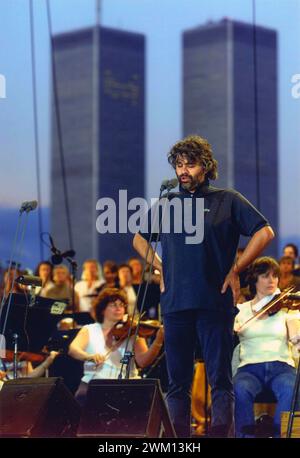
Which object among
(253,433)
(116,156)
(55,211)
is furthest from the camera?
(116,156)

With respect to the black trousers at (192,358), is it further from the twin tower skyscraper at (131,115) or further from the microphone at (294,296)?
the twin tower skyscraper at (131,115)

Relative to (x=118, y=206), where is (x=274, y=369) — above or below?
below

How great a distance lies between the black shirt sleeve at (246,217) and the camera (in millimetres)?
5352

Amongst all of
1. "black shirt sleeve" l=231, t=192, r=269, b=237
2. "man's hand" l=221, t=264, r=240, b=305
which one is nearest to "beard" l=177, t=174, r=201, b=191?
"black shirt sleeve" l=231, t=192, r=269, b=237

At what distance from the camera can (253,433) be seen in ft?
19.9

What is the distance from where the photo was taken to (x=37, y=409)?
16.9ft

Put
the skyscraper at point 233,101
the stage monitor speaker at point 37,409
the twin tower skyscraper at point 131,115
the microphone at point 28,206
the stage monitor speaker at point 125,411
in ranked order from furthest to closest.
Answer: the twin tower skyscraper at point 131,115 → the skyscraper at point 233,101 → the microphone at point 28,206 → the stage monitor speaker at point 37,409 → the stage monitor speaker at point 125,411

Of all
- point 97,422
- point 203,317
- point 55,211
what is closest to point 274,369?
point 203,317

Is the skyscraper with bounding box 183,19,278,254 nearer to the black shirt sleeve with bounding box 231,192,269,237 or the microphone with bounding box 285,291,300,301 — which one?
the microphone with bounding box 285,291,300,301

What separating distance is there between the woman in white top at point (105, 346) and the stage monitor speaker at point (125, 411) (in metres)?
1.50

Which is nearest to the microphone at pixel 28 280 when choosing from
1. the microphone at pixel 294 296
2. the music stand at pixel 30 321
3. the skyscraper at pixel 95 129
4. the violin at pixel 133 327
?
the music stand at pixel 30 321

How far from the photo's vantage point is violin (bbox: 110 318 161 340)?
6797 mm

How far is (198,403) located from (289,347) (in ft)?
4.56

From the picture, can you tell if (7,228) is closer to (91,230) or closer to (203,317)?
(203,317)
